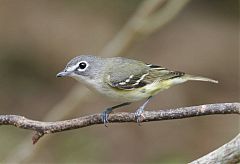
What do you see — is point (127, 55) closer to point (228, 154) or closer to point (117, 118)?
point (117, 118)

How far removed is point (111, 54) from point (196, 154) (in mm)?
2997

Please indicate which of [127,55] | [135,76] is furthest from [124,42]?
[127,55]

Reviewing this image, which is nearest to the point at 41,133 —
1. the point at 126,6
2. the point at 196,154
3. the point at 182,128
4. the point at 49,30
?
the point at 196,154

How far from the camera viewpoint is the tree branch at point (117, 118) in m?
Answer: 3.30

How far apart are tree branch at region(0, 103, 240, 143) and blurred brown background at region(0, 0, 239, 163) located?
13.4 feet

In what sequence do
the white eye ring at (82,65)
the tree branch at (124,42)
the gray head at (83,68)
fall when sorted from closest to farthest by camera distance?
the gray head at (83,68)
the white eye ring at (82,65)
the tree branch at (124,42)

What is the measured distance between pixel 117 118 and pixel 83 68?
3.48 feet

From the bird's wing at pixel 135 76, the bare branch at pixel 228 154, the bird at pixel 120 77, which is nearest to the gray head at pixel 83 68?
the bird at pixel 120 77

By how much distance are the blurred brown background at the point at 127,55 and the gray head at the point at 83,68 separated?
9.90ft

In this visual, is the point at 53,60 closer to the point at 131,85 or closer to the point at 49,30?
the point at 49,30

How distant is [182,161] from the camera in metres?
7.66

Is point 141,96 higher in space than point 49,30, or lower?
lower

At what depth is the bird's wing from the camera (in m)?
4.75

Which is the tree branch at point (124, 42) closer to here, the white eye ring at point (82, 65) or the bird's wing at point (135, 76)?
the bird's wing at point (135, 76)
